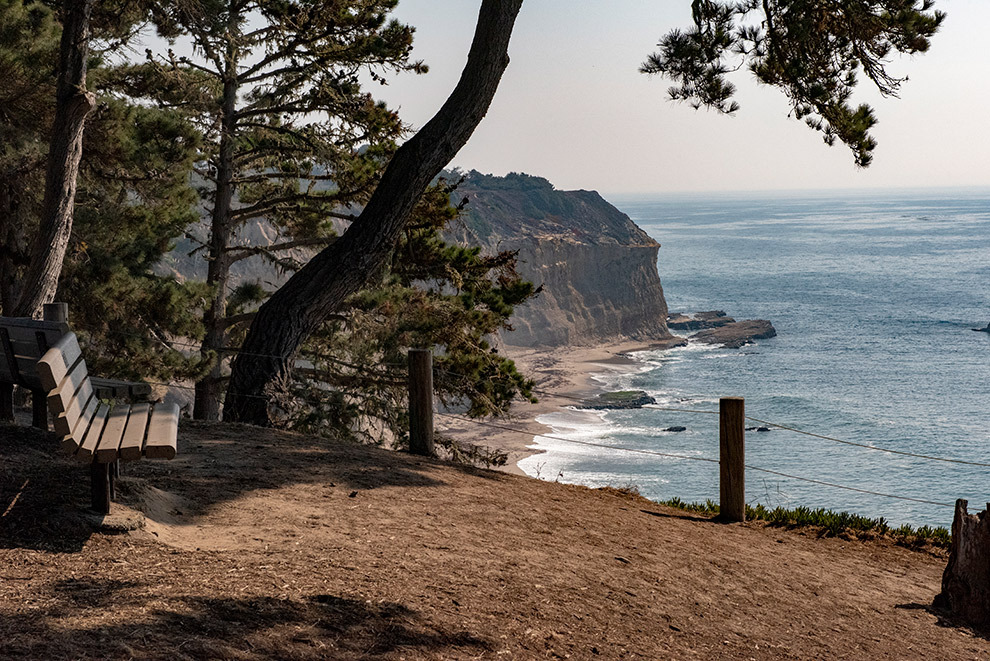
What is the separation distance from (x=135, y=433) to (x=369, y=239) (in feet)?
15.6

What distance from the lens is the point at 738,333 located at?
96312 mm

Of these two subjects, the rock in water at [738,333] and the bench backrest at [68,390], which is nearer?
the bench backrest at [68,390]

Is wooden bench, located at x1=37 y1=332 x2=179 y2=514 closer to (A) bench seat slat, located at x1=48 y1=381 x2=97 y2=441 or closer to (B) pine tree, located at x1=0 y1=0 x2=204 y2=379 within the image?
(A) bench seat slat, located at x1=48 y1=381 x2=97 y2=441

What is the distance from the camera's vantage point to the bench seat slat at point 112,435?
3.94 m

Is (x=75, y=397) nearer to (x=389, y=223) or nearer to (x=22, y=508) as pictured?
(x=22, y=508)

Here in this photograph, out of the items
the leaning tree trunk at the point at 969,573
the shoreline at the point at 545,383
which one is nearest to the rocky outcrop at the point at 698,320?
the shoreline at the point at 545,383

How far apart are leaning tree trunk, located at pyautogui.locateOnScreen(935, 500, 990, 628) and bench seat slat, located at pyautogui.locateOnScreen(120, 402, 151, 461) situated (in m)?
4.57

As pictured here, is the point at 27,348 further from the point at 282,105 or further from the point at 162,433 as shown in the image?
→ the point at 282,105

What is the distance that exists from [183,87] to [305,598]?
11608mm

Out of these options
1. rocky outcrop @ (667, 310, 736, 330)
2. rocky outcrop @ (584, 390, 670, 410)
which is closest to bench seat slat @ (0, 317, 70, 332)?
rocky outcrop @ (584, 390, 670, 410)

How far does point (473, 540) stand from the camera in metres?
5.29

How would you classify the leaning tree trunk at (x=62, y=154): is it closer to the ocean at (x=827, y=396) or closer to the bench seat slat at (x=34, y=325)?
the bench seat slat at (x=34, y=325)

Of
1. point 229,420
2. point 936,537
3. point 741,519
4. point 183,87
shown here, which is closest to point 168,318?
point 183,87

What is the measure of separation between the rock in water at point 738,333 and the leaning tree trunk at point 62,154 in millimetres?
86102
